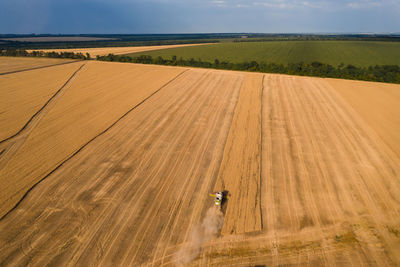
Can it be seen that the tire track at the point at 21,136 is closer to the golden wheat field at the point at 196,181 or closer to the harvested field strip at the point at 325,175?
the golden wheat field at the point at 196,181

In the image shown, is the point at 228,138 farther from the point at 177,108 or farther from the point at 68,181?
the point at 68,181

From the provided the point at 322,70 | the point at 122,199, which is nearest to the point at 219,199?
the point at 122,199

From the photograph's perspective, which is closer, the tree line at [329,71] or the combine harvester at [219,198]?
the combine harvester at [219,198]

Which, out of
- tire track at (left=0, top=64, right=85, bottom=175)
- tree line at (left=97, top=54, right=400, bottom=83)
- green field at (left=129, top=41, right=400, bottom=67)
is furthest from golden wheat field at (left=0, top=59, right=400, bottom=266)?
green field at (left=129, top=41, right=400, bottom=67)

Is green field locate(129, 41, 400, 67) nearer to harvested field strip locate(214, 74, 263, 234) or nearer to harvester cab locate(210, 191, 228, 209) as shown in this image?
harvested field strip locate(214, 74, 263, 234)

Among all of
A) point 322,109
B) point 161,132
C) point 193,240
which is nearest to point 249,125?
point 161,132

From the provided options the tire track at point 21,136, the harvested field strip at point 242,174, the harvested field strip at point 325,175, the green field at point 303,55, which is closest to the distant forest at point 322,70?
the green field at point 303,55
